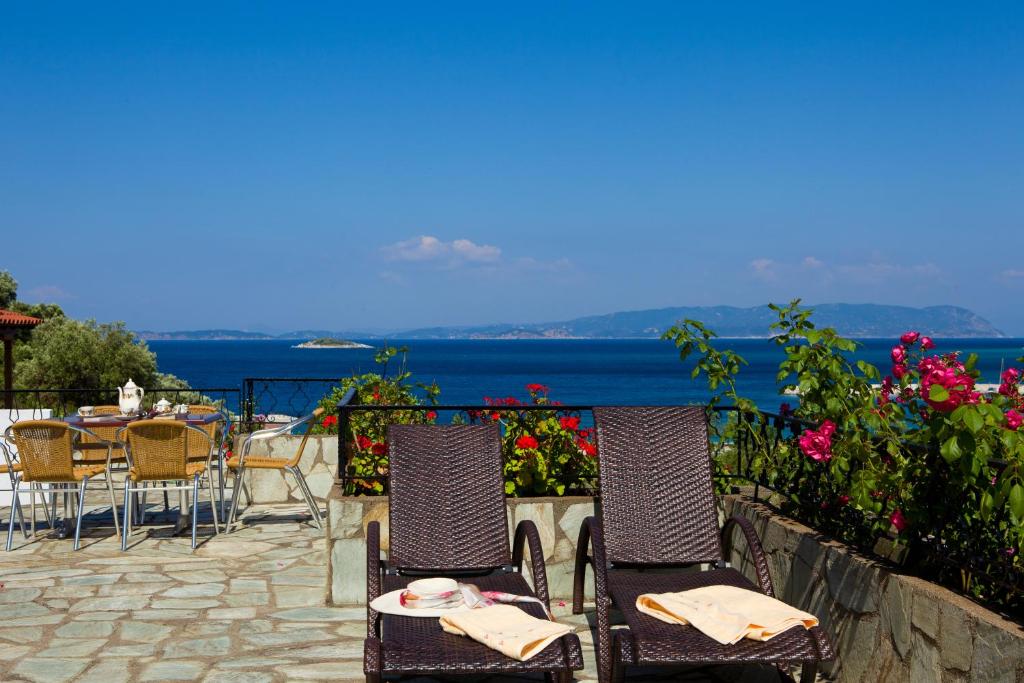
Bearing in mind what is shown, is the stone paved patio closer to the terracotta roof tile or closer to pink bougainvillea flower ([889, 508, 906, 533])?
pink bougainvillea flower ([889, 508, 906, 533])

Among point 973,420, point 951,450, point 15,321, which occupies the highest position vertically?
point 15,321

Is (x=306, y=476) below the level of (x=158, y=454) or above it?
below

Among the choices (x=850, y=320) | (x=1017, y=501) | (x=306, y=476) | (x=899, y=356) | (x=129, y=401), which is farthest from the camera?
(x=850, y=320)

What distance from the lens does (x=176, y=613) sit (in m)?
4.81

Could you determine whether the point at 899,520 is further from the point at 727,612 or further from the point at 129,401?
the point at 129,401

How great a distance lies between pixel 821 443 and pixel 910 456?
43 cm

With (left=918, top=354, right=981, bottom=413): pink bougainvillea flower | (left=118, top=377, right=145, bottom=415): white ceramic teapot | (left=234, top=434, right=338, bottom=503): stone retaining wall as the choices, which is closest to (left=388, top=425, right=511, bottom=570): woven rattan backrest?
(left=918, top=354, right=981, bottom=413): pink bougainvillea flower

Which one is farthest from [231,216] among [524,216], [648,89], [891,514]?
[891,514]

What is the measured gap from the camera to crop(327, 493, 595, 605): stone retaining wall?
5.00 metres

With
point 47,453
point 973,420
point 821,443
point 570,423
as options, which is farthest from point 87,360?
point 973,420

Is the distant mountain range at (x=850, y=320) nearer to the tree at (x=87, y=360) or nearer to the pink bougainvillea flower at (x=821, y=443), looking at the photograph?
the tree at (x=87, y=360)

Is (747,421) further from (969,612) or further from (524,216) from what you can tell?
(524,216)

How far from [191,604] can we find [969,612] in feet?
12.5

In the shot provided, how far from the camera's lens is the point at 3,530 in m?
7.02
